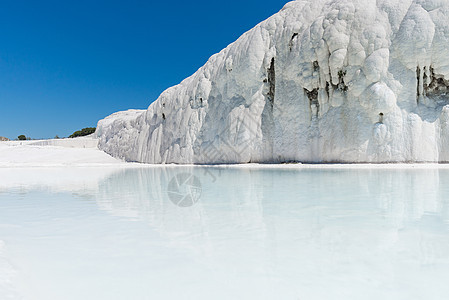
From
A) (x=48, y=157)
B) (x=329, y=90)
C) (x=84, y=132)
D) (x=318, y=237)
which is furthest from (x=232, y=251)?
(x=84, y=132)

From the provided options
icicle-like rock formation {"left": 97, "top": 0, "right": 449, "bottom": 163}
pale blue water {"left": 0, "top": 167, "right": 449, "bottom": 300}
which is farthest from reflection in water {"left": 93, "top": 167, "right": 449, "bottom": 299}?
icicle-like rock formation {"left": 97, "top": 0, "right": 449, "bottom": 163}

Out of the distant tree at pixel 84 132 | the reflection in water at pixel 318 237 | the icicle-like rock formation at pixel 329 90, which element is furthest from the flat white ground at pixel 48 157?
the distant tree at pixel 84 132

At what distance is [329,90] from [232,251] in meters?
12.8

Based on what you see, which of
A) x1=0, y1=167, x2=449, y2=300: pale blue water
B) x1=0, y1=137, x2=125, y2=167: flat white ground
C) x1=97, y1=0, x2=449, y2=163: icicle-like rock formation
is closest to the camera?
x1=0, y1=167, x2=449, y2=300: pale blue water

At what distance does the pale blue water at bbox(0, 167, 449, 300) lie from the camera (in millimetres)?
1912

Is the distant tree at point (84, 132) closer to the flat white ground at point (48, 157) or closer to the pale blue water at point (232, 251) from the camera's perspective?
the flat white ground at point (48, 157)

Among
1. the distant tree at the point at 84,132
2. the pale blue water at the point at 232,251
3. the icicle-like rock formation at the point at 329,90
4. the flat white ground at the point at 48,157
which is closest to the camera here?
the pale blue water at the point at 232,251

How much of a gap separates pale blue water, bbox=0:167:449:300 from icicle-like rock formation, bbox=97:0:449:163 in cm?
868

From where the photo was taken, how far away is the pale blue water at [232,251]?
6.27 feet

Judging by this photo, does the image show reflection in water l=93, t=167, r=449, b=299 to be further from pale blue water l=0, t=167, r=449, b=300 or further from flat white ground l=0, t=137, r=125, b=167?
flat white ground l=0, t=137, r=125, b=167

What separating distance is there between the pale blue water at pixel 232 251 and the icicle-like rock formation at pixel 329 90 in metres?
8.68

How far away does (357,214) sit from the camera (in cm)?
368

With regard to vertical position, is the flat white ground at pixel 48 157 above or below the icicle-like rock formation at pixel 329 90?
below

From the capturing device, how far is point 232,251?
100 inches
